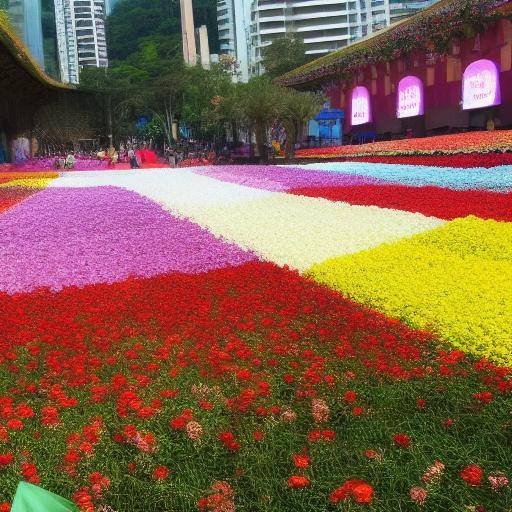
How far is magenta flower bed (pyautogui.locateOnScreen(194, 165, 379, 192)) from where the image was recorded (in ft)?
48.1

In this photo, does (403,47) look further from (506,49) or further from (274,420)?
(274,420)

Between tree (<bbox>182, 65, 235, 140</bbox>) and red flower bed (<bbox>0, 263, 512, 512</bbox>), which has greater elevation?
tree (<bbox>182, 65, 235, 140</bbox>)

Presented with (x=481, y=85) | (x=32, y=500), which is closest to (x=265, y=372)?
(x=32, y=500)

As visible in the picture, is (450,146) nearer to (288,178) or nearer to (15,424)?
(288,178)

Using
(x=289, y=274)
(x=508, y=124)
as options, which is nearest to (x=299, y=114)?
(x=508, y=124)

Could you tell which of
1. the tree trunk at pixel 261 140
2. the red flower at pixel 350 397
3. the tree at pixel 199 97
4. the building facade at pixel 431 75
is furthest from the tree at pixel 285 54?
the red flower at pixel 350 397

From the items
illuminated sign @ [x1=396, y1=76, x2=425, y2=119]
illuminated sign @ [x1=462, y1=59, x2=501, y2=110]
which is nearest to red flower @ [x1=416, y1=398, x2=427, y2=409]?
illuminated sign @ [x1=462, y1=59, x2=501, y2=110]

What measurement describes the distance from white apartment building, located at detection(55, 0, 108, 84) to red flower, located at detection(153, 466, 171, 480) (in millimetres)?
111358

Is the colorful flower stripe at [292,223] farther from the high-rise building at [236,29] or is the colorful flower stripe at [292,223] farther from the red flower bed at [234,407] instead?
the high-rise building at [236,29]

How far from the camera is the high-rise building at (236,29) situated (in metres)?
99.6

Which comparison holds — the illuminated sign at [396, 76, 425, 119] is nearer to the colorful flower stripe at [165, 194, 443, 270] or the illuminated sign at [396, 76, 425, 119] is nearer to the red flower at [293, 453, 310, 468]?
the colorful flower stripe at [165, 194, 443, 270]

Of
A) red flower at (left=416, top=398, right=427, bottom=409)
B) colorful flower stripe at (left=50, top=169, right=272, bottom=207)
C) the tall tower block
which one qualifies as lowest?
red flower at (left=416, top=398, right=427, bottom=409)

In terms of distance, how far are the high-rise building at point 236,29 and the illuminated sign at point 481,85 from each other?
74.8 meters

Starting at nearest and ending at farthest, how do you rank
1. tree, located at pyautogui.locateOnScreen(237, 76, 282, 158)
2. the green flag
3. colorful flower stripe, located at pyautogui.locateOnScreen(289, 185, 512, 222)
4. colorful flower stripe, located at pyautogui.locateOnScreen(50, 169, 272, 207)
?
1. the green flag
2. colorful flower stripe, located at pyautogui.locateOnScreen(289, 185, 512, 222)
3. colorful flower stripe, located at pyautogui.locateOnScreen(50, 169, 272, 207)
4. tree, located at pyautogui.locateOnScreen(237, 76, 282, 158)
